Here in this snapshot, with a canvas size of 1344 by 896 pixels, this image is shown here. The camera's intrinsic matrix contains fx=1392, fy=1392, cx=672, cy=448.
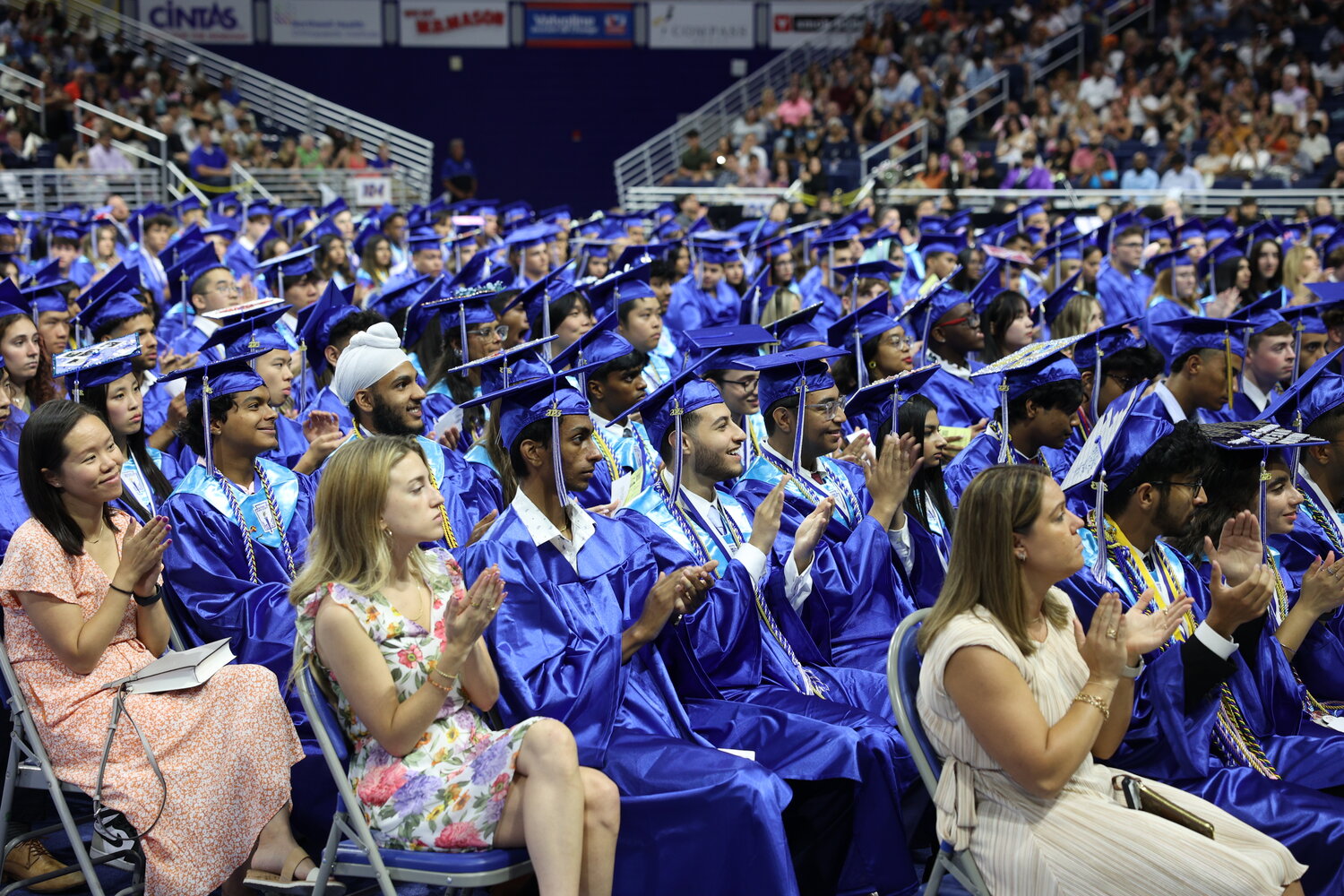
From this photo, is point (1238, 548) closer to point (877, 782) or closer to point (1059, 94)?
point (877, 782)

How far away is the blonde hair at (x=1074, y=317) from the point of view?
749cm

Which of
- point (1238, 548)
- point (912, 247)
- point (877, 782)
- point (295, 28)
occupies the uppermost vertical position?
point (295, 28)

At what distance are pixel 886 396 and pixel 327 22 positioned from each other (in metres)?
23.2

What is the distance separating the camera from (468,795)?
10.5ft

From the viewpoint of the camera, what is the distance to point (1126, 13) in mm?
23750

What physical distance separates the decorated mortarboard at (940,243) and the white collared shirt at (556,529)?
7485 mm

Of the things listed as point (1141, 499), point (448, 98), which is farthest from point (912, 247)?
point (448, 98)

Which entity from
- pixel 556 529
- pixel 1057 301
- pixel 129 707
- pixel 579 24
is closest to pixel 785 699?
pixel 556 529

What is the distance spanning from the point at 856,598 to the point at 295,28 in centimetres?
2375

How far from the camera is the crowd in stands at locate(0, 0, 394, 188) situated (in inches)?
739

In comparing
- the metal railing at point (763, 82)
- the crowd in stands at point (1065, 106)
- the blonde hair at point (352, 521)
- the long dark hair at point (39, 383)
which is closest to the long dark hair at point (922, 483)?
the blonde hair at point (352, 521)

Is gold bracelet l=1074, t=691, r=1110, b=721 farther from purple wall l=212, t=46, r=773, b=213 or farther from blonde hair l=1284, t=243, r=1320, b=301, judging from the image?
purple wall l=212, t=46, r=773, b=213

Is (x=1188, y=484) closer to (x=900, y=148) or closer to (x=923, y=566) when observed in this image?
(x=923, y=566)

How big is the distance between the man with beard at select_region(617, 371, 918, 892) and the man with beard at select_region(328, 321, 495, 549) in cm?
92
